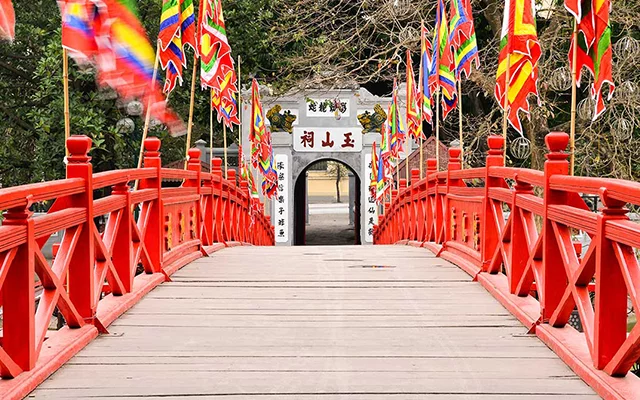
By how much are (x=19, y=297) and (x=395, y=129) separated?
12337 millimetres

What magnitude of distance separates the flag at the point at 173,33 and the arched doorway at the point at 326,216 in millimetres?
13021

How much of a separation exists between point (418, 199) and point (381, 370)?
22.0 feet

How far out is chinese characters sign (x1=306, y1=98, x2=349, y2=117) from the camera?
21141mm

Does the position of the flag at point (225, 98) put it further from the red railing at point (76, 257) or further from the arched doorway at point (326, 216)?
the arched doorway at point (326, 216)

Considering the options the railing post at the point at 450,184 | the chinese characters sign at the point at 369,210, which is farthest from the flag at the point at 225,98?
the chinese characters sign at the point at 369,210

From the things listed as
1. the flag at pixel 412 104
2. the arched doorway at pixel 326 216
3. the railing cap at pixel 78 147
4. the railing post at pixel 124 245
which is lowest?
the arched doorway at pixel 326 216

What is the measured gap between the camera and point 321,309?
5426 mm

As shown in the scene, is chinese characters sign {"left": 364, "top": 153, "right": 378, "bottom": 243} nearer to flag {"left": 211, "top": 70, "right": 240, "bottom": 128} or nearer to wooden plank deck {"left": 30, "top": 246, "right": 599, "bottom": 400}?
flag {"left": 211, "top": 70, "right": 240, "bottom": 128}

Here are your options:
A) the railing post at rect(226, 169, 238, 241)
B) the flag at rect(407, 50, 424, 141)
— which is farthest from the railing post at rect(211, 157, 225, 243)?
the flag at rect(407, 50, 424, 141)

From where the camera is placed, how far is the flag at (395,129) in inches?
593

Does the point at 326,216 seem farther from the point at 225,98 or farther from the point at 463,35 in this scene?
the point at 463,35

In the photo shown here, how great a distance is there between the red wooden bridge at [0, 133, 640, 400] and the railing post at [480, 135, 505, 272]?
0.05ft

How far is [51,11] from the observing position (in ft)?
46.1

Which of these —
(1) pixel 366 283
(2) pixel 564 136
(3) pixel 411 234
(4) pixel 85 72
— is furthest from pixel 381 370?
(4) pixel 85 72
